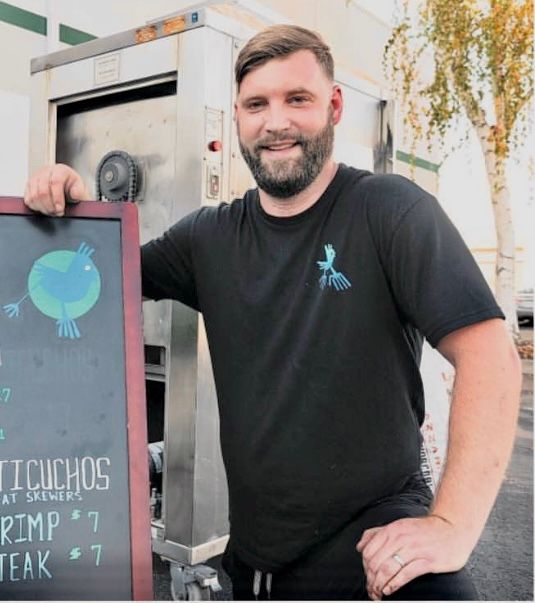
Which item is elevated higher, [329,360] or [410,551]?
[329,360]

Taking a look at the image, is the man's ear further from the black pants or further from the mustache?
the black pants

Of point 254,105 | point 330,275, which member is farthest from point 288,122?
point 330,275

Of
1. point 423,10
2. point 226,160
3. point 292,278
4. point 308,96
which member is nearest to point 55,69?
point 226,160

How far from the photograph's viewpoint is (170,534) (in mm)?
2920

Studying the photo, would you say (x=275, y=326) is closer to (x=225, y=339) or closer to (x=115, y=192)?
(x=225, y=339)

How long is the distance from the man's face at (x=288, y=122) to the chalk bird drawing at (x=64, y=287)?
1.88 ft

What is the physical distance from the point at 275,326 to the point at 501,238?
9004 millimetres

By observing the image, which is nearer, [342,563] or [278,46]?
[342,563]

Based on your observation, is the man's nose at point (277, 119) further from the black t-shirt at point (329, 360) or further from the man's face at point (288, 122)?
the black t-shirt at point (329, 360)

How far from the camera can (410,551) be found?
4.70 feet

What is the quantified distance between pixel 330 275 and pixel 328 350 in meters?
0.20

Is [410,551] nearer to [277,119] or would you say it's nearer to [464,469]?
[464,469]

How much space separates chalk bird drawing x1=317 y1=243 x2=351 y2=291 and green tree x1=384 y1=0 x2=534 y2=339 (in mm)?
7811

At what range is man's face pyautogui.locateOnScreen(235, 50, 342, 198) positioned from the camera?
1.92 meters
